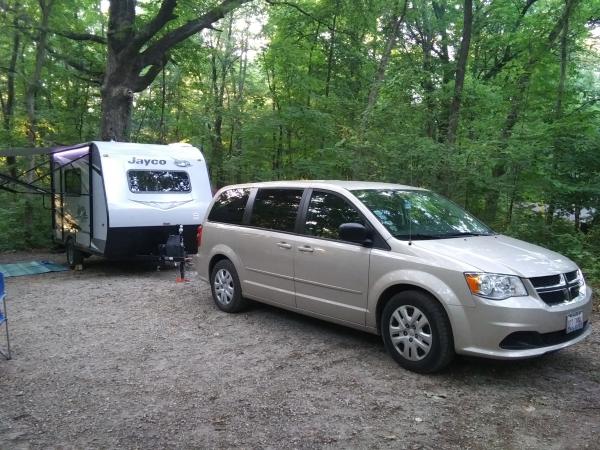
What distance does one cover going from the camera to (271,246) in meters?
5.95

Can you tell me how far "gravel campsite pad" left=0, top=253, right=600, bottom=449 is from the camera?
3.52 m

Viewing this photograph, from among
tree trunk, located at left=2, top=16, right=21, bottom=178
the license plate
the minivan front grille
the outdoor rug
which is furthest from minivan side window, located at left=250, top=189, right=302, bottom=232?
tree trunk, located at left=2, top=16, right=21, bottom=178

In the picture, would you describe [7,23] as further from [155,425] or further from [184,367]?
[155,425]

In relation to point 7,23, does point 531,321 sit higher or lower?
lower

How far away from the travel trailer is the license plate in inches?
274

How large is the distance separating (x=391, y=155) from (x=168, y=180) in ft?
14.9

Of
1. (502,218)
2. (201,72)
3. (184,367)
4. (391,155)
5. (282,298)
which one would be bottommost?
(184,367)

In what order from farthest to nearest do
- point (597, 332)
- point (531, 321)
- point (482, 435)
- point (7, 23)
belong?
point (7, 23)
point (597, 332)
point (531, 321)
point (482, 435)

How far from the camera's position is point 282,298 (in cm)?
589

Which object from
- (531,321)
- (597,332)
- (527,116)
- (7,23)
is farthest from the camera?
(7,23)

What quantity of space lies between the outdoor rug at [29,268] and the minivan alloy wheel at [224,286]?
565 centimetres

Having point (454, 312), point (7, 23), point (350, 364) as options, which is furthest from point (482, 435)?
point (7, 23)

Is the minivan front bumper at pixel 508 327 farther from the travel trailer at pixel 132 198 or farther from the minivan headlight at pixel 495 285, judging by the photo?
the travel trailer at pixel 132 198

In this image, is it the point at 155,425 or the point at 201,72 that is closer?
the point at 155,425
